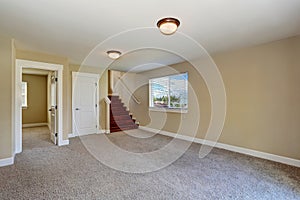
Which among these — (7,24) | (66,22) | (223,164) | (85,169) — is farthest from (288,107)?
(7,24)

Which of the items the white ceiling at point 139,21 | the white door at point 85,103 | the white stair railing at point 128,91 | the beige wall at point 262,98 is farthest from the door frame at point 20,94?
the beige wall at point 262,98

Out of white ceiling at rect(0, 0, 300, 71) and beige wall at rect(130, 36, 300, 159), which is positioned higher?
white ceiling at rect(0, 0, 300, 71)

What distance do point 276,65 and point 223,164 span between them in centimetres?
218

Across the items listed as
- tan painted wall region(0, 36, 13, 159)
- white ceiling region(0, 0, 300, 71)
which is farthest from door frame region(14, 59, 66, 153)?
tan painted wall region(0, 36, 13, 159)

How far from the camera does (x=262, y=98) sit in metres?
3.55

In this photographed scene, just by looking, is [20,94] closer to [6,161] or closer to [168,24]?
[6,161]

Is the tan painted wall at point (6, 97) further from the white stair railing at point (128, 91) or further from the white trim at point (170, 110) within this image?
the white stair railing at point (128, 91)

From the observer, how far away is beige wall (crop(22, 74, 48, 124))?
25.1 ft

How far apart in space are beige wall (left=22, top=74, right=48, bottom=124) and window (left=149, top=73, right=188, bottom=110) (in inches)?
207

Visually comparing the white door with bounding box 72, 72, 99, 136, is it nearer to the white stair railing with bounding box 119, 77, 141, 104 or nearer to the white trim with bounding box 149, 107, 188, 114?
the white stair railing with bounding box 119, 77, 141, 104

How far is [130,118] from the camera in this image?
7172mm

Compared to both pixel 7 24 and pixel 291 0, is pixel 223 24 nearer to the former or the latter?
pixel 291 0

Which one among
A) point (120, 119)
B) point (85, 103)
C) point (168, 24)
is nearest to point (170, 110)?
point (120, 119)

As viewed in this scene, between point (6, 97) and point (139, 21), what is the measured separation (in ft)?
9.33
